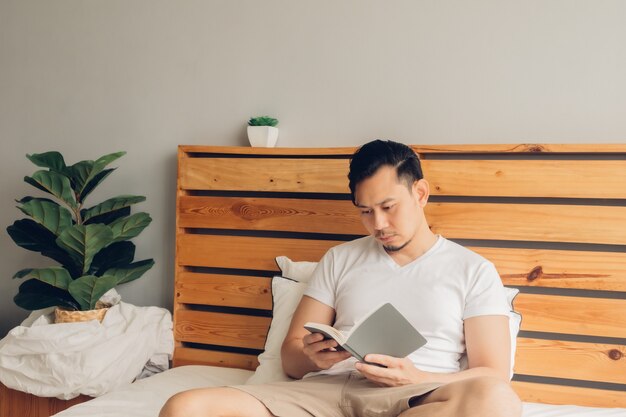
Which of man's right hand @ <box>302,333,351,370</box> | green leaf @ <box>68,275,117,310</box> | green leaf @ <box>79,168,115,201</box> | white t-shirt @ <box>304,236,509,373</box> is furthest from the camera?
green leaf @ <box>79,168,115,201</box>

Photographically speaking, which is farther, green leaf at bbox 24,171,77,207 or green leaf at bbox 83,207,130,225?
green leaf at bbox 83,207,130,225

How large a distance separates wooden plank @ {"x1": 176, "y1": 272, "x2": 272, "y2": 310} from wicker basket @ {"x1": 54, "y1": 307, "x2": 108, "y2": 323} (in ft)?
0.99

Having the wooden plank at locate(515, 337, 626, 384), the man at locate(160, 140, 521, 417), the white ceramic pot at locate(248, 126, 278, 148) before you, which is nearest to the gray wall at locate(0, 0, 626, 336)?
the white ceramic pot at locate(248, 126, 278, 148)

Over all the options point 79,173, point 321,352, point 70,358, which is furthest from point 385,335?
point 79,173

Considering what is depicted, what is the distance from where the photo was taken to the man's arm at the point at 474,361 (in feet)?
4.84

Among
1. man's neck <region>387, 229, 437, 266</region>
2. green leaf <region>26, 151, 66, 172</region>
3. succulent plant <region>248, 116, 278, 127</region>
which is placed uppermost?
succulent plant <region>248, 116, 278, 127</region>

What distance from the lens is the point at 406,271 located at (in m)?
1.77

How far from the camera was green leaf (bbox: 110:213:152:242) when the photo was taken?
2412mm

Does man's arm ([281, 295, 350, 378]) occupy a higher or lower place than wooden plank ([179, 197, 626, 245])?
lower

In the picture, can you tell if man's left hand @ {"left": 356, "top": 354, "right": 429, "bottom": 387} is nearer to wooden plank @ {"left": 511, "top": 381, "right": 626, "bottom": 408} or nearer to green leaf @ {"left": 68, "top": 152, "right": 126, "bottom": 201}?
wooden plank @ {"left": 511, "top": 381, "right": 626, "bottom": 408}

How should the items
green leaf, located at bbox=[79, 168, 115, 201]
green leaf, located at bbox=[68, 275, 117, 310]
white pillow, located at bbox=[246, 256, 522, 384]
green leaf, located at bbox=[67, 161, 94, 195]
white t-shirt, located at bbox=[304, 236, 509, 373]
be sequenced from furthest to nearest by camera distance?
green leaf, located at bbox=[79, 168, 115, 201] → green leaf, located at bbox=[67, 161, 94, 195] → green leaf, located at bbox=[68, 275, 117, 310] → white pillow, located at bbox=[246, 256, 522, 384] → white t-shirt, located at bbox=[304, 236, 509, 373]

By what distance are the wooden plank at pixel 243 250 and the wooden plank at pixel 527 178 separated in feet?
1.55

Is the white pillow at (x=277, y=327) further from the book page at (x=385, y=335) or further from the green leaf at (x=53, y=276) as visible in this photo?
the green leaf at (x=53, y=276)

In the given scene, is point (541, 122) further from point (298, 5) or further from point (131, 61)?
point (131, 61)
